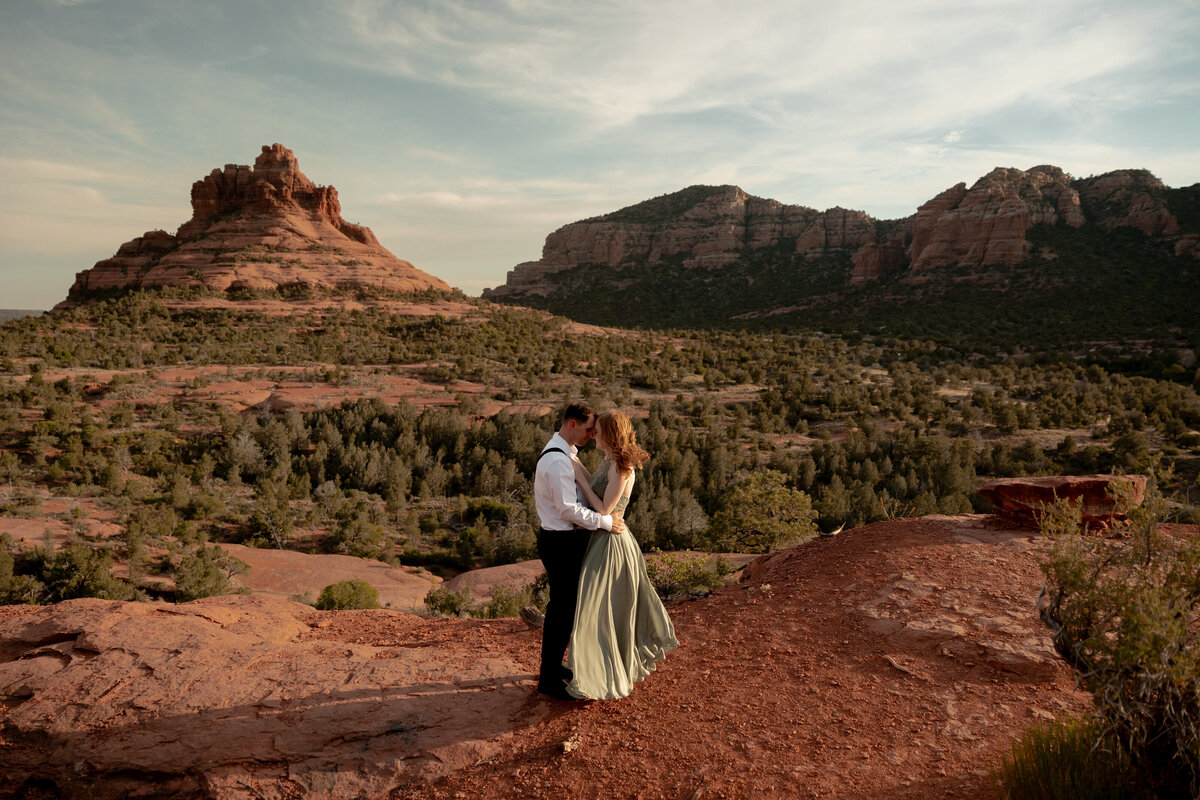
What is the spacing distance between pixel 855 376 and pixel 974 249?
36722mm

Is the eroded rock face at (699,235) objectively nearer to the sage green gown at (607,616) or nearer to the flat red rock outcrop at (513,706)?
the flat red rock outcrop at (513,706)

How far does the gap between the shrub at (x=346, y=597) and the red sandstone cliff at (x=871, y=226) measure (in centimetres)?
6612

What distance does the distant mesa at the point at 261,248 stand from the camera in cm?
4766

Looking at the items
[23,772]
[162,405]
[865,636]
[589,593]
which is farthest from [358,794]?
[162,405]

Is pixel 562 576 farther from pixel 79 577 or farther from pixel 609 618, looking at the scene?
pixel 79 577

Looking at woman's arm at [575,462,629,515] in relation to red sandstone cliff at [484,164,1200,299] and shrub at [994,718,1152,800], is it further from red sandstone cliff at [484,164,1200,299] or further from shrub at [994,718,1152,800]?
red sandstone cliff at [484,164,1200,299]

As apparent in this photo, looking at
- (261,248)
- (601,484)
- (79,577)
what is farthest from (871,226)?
(601,484)

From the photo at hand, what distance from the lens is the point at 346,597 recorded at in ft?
31.2

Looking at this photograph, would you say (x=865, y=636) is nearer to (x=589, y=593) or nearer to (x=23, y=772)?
(x=589, y=593)

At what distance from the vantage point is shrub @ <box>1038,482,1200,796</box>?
2533 mm

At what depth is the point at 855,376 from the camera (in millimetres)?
36562

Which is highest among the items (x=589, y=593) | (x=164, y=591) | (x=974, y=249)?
(x=974, y=249)

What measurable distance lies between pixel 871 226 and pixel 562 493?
89561mm

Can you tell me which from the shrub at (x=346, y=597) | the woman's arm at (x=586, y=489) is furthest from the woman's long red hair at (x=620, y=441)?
the shrub at (x=346, y=597)
